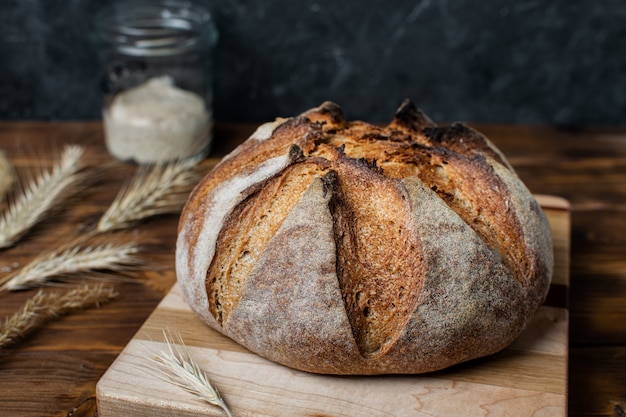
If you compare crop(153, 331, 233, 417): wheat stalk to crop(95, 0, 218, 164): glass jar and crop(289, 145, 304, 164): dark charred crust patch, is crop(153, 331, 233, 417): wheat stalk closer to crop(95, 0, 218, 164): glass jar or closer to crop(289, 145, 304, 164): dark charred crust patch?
crop(289, 145, 304, 164): dark charred crust patch

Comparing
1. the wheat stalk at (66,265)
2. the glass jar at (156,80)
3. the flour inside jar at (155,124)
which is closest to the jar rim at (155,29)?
the glass jar at (156,80)

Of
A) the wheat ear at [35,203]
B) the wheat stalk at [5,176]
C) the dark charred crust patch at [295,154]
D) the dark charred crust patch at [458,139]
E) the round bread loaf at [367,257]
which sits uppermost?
the dark charred crust patch at [295,154]

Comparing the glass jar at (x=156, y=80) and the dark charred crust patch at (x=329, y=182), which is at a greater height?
the dark charred crust patch at (x=329, y=182)

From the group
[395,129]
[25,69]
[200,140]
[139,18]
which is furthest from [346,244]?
[25,69]

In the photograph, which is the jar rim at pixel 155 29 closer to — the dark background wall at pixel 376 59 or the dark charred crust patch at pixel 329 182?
the dark background wall at pixel 376 59

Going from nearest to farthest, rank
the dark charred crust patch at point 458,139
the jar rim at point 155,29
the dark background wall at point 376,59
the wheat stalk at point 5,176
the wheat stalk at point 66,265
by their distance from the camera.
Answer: the dark charred crust patch at point 458,139, the wheat stalk at point 66,265, the wheat stalk at point 5,176, the jar rim at point 155,29, the dark background wall at point 376,59

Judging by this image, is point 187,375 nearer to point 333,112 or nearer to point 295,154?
point 295,154

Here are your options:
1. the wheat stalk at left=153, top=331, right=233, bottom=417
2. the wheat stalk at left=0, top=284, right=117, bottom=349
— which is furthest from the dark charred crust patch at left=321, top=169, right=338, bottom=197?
the wheat stalk at left=0, top=284, right=117, bottom=349
